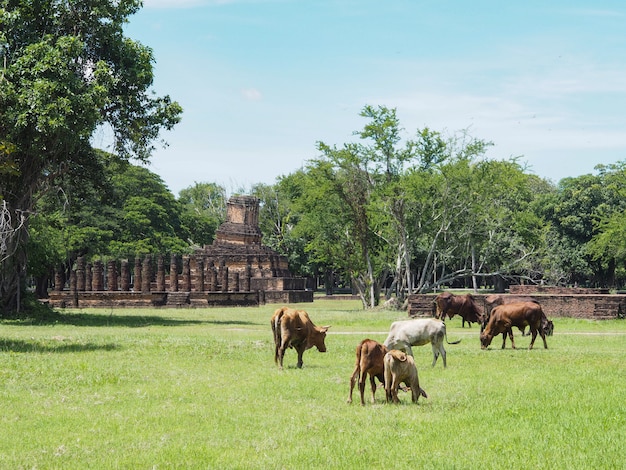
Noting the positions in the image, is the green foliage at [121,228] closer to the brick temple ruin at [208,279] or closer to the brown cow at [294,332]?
the brick temple ruin at [208,279]

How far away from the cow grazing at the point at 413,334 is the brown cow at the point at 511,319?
14.2 ft

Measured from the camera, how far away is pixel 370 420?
10.1 meters

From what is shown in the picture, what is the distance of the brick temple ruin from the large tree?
49.9 feet

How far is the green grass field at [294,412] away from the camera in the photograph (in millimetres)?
8359

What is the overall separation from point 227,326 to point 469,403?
64.8 feet

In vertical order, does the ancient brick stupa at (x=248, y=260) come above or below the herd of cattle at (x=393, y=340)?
above

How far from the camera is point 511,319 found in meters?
19.5

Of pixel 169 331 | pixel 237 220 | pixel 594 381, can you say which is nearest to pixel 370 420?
pixel 594 381

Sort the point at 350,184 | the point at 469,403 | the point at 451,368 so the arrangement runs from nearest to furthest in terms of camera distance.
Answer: the point at 469,403 → the point at 451,368 → the point at 350,184

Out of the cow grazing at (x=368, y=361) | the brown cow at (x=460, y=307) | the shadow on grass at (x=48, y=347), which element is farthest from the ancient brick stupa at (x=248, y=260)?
the cow grazing at (x=368, y=361)

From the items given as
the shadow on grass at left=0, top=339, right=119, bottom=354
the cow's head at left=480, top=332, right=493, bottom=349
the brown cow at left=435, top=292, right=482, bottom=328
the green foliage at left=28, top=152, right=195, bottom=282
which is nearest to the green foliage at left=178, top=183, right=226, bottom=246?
the green foliage at left=28, top=152, right=195, bottom=282

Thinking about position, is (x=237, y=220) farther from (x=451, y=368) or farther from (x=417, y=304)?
(x=451, y=368)

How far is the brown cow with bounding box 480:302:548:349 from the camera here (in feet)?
63.9

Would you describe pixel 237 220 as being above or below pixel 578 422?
above
